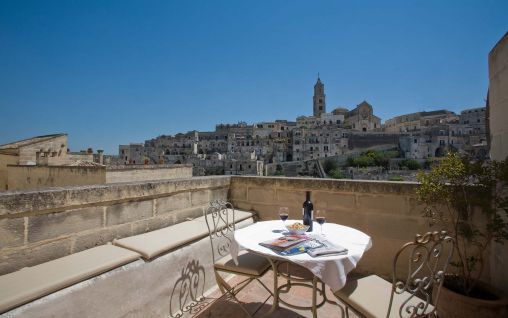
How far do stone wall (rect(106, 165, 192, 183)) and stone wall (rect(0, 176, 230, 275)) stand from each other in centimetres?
777

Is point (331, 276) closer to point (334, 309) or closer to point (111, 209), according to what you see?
point (334, 309)

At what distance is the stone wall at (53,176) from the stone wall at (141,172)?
1.78ft

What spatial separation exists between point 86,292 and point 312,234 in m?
1.97

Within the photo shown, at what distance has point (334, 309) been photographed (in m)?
2.90

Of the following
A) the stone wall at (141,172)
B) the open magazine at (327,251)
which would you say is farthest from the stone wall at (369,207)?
the stone wall at (141,172)

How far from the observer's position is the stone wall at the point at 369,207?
141 inches

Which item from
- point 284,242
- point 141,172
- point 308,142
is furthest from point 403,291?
point 308,142

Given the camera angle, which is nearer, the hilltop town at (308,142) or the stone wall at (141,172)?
the stone wall at (141,172)

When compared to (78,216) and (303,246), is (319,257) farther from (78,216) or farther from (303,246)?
(78,216)

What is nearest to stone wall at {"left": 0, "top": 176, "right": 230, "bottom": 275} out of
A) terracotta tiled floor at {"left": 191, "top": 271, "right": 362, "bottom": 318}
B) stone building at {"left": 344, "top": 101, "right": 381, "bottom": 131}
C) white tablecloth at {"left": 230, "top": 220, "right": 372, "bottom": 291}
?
terracotta tiled floor at {"left": 191, "top": 271, "right": 362, "bottom": 318}

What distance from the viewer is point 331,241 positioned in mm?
2441

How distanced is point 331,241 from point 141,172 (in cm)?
1317

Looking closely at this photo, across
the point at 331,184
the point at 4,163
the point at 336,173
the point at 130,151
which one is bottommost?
the point at 336,173

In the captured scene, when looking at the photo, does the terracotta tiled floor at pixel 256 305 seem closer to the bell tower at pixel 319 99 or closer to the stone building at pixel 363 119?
the stone building at pixel 363 119
